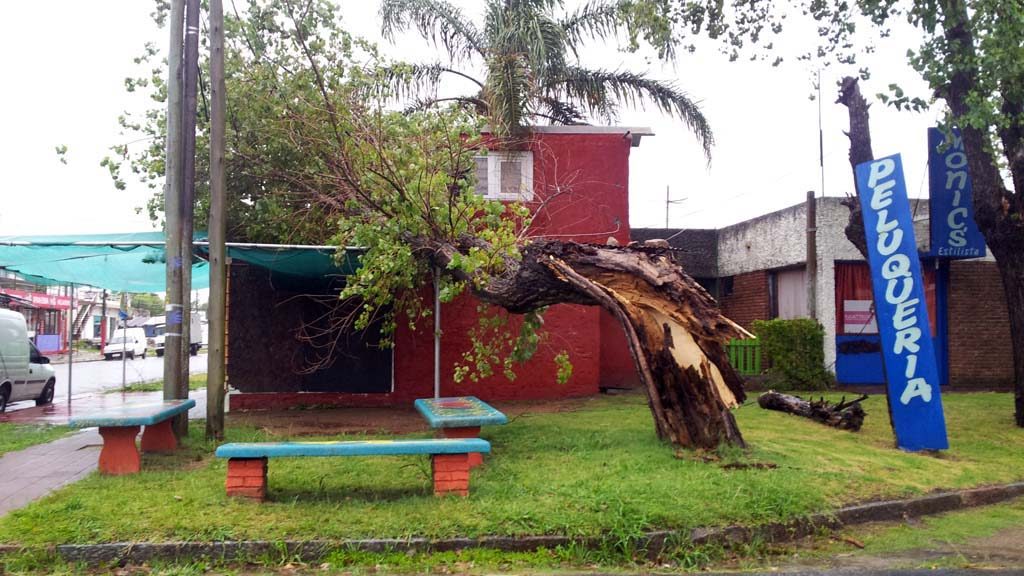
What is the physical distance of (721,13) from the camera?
35.3 feet

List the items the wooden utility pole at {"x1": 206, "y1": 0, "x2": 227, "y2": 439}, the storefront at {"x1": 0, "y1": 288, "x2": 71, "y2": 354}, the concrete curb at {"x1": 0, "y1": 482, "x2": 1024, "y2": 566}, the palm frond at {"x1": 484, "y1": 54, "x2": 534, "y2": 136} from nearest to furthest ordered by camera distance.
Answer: the concrete curb at {"x1": 0, "y1": 482, "x2": 1024, "y2": 566}, the wooden utility pole at {"x1": 206, "y1": 0, "x2": 227, "y2": 439}, the palm frond at {"x1": 484, "y1": 54, "x2": 534, "y2": 136}, the storefront at {"x1": 0, "y1": 288, "x2": 71, "y2": 354}

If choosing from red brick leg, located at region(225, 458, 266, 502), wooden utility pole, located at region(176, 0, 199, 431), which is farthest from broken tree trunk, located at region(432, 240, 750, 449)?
wooden utility pole, located at region(176, 0, 199, 431)

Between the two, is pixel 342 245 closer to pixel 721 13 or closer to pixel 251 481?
pixel 251 481

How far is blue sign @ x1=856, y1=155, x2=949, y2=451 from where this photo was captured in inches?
320

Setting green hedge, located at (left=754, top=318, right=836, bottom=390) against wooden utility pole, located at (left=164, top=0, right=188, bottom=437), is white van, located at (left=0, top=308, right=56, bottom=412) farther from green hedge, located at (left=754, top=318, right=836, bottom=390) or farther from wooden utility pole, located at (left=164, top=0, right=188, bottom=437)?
green hedge, located at (left=754, top=318, right=836, bottom=390)

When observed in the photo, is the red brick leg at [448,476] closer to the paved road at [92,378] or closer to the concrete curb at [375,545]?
the concrete curb at [375,545]

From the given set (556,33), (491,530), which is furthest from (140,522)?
(556,33)

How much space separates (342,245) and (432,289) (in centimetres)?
334

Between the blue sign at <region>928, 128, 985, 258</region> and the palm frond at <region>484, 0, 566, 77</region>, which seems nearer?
the blue sign at <region>928, 128, 985, 258</region>

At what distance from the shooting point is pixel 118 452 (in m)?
7.26

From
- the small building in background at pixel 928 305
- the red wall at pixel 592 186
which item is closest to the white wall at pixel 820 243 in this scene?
the small building in background at pixel 928 305

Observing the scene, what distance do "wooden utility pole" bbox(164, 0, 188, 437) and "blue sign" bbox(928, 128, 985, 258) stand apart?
1065 centimetres

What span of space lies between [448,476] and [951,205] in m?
11.1

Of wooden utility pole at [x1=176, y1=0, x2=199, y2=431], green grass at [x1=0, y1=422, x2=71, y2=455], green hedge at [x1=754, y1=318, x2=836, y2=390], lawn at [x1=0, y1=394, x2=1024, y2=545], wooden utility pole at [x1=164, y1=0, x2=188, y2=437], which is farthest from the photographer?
green hedge at [x1=754, y1=318, x2=836, y2=390]
